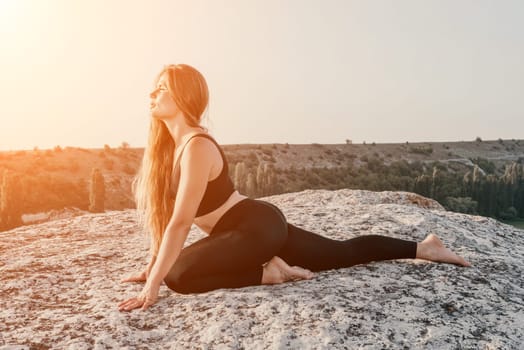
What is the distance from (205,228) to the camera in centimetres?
446

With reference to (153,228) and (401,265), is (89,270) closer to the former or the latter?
(153,228)

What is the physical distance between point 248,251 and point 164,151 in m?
1.16

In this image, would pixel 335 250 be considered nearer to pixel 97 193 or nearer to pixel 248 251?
pixel 248 251

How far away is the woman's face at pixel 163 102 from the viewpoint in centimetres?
428

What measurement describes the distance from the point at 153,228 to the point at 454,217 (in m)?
4.21

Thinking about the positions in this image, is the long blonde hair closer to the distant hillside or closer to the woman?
the woman

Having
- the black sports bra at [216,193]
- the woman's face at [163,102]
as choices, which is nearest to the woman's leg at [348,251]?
the black sports bra at [216,193]

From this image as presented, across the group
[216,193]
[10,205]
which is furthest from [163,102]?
[10,205]

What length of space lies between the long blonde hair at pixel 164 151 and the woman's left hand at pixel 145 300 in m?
0.76

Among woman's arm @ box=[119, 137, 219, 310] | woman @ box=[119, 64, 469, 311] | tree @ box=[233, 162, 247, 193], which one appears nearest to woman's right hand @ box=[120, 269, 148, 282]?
woman @ box=[119, 64, 469, 311]

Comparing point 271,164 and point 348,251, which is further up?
point 348,251

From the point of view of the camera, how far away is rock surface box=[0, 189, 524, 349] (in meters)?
3.42

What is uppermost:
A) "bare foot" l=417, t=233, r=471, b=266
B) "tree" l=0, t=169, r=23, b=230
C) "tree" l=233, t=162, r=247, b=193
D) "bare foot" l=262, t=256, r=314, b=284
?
"bare foot" l=417, t=233, r=471, b=266

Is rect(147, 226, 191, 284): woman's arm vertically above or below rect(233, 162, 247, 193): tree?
above
